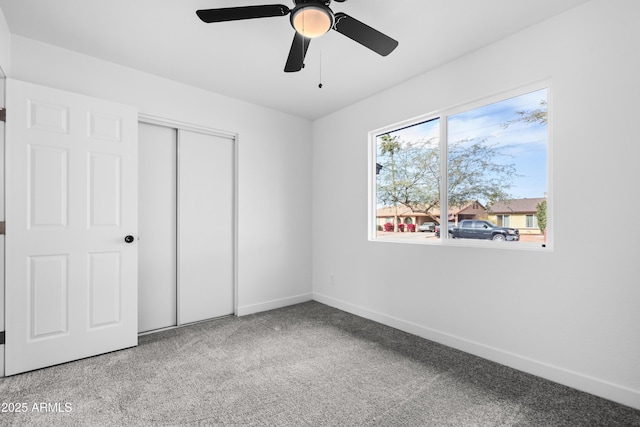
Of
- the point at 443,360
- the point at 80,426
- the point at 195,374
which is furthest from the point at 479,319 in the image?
the point at 80,426

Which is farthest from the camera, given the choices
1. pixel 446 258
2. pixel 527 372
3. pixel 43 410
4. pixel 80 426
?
pixel 446 258

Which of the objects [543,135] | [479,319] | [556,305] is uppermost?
[543,135]

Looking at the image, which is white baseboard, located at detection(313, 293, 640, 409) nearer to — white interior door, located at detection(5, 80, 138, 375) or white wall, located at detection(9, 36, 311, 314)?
white wall, located at detection(9, 36, 311, 314)

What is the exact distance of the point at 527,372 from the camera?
7.19 feet

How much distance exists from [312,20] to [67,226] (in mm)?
2350

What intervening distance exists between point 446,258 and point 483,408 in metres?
1.19

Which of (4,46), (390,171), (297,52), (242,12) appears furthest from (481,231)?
(4,46)

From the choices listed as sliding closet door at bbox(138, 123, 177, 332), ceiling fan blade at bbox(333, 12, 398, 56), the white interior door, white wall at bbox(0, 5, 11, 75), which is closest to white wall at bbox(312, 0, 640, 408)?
ceiling fan blade at bbox(333, 12, 398, 56)

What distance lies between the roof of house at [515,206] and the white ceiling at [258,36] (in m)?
1.26

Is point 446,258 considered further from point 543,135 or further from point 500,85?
point 500,85

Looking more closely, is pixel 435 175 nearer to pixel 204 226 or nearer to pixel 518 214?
pixel 518 214

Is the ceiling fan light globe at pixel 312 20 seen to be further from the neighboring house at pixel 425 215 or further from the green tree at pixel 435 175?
the neighboring house at pixel 425 215

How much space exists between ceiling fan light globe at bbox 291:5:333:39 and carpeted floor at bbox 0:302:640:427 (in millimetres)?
2189

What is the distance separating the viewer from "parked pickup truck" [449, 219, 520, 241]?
7.93 feet
